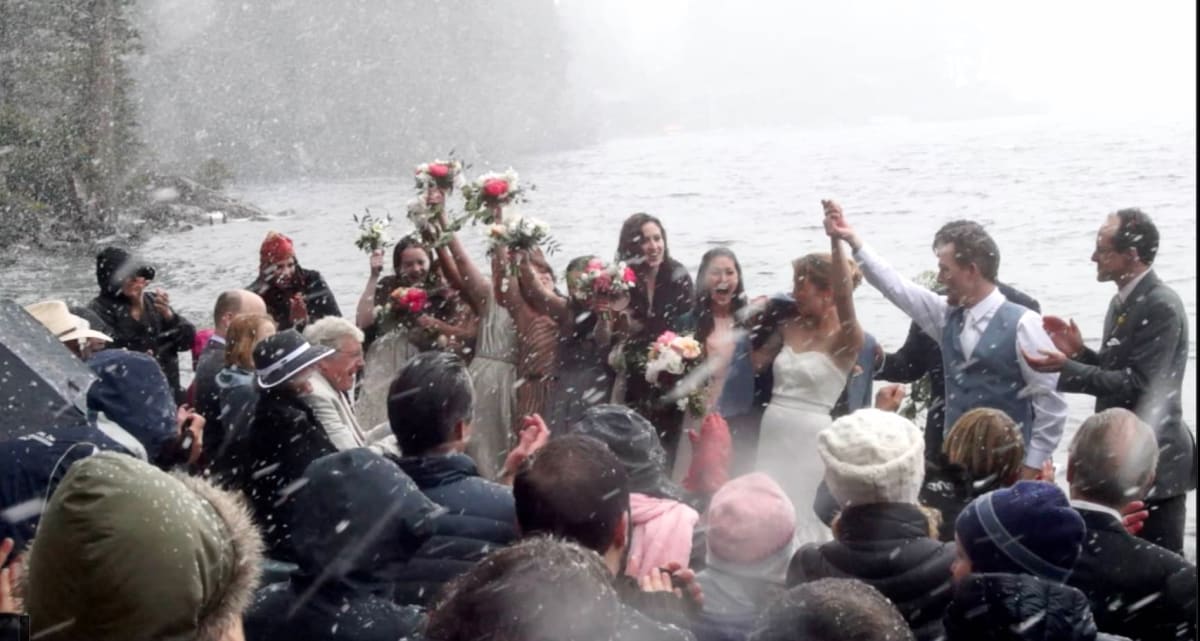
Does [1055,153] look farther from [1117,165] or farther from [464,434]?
[464,434]

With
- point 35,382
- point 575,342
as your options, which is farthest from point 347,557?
point 575,342

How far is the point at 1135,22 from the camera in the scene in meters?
14.3

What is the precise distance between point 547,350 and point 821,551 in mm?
2749

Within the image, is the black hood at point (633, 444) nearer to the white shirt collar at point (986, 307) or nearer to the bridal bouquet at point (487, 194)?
the white shirt collar at point (986, 307)

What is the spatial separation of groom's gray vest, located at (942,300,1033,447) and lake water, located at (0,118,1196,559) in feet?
2.06

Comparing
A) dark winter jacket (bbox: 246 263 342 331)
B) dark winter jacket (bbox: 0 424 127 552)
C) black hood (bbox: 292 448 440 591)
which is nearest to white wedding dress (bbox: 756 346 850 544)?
black hood (bbox: 292 448 440 591)

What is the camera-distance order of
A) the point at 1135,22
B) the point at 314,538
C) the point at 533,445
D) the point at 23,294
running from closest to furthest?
the point at 314,538, the point at 533,445, the point at 23,294, the point at 1135,22

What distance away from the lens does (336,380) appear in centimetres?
390

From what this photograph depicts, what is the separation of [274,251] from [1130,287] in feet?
12.9

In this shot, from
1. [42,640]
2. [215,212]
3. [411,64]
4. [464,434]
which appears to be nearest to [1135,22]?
[411,64]

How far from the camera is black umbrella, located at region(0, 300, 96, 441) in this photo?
2.78m

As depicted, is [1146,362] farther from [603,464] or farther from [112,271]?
[112,271]

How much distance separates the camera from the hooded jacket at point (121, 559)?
4.85 ft

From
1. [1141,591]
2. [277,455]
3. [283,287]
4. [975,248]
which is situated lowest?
[1141,591]
